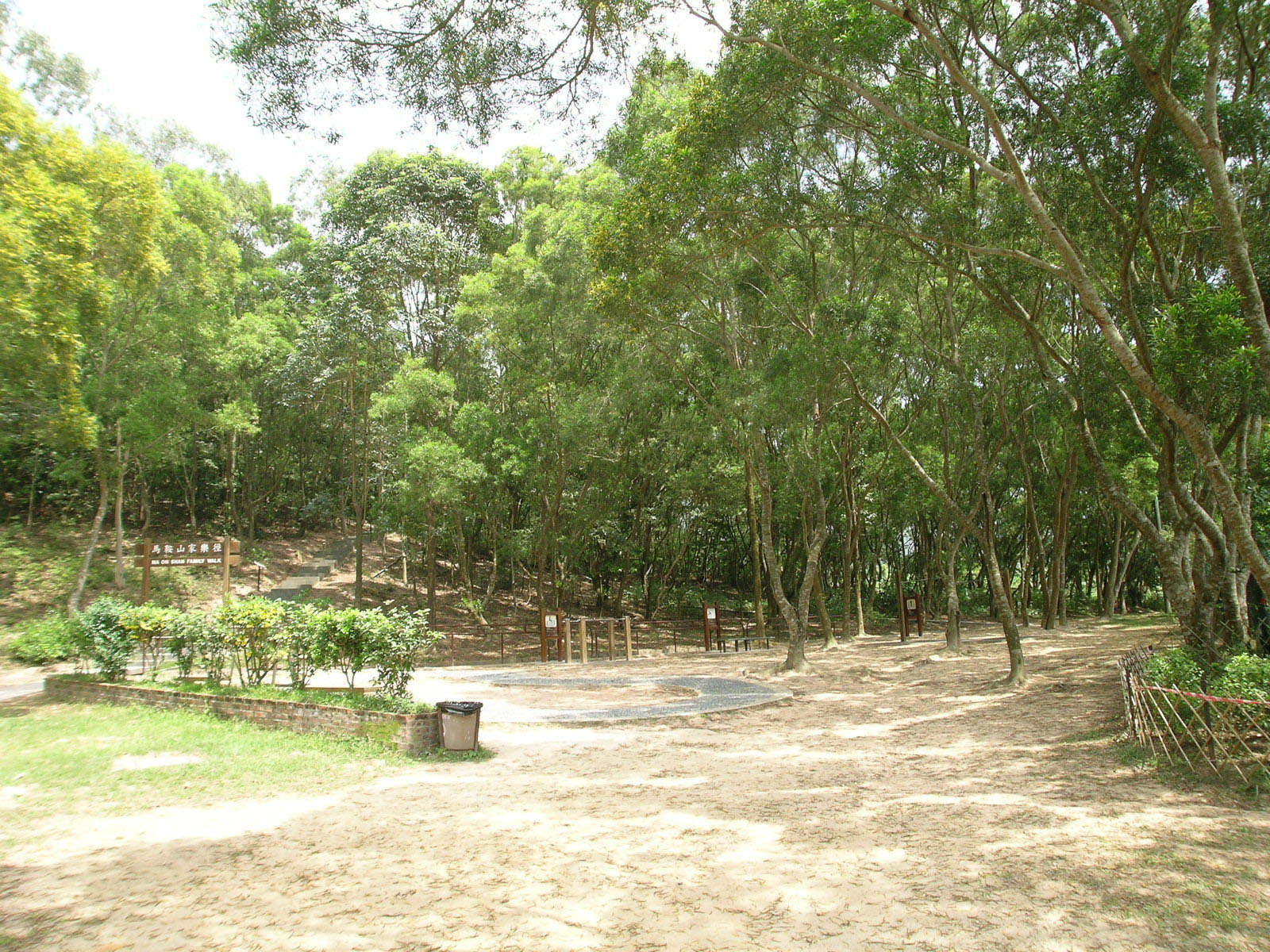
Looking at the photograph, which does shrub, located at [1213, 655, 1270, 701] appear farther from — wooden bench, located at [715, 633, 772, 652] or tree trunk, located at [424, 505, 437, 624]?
tree trunk, located at [424, 505, 437, 624]

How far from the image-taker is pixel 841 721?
10.8m

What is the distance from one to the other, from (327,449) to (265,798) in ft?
96.6

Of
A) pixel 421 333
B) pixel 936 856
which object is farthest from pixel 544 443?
pixel 936 856

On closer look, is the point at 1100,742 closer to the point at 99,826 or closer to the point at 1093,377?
the point at 1093,377

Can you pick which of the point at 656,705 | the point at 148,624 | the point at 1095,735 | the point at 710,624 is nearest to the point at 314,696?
the point at 148,624

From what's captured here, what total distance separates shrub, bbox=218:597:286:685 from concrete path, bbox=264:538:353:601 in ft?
43.7

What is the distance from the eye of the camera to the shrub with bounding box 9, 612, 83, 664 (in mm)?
14516

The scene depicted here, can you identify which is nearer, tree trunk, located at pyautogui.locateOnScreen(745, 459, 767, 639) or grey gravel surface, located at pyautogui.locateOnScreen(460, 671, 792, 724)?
grey gravel surface, located at pyautogui.locateOnScreen(460, 671, 792, 724)

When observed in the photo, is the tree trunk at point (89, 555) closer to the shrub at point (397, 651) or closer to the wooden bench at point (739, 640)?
the shrub at point (397, 651)

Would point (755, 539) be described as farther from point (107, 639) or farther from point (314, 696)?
point (107, 639)

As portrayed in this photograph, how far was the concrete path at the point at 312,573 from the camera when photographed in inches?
974

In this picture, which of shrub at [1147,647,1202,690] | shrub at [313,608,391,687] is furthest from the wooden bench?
shrub at [1147,647,1202,690]

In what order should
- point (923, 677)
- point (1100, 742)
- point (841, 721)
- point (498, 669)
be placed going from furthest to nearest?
point (498, 669)
point (923, 677)
point (841, 721)
point (1100, 742)

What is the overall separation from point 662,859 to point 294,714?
16.7ft
